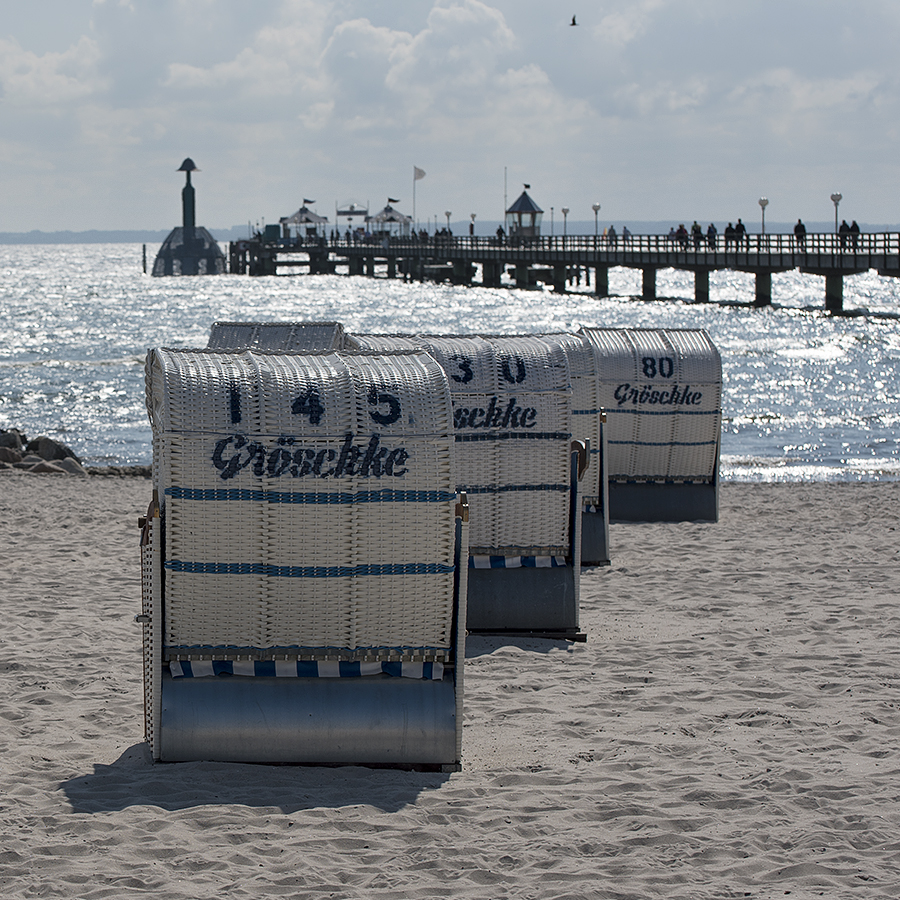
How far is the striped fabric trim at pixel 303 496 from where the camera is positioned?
5.00 metres

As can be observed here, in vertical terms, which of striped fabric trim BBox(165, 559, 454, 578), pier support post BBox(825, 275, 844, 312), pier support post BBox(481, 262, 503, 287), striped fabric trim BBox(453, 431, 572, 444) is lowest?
striped fabric trim BBox(165, 559, 454, 578)

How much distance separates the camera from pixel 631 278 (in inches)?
5443

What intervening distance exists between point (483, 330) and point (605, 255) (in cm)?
863

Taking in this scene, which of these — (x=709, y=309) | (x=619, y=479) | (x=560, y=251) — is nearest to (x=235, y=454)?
(x=619, y=479)

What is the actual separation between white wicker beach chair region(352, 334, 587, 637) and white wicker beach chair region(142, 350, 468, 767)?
2262 millimetres

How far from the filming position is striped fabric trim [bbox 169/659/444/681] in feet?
17.1

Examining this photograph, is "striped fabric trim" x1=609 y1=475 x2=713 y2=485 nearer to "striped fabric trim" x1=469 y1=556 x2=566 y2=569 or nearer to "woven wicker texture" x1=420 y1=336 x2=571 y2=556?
"striped fabric trim" x1=469 y1=556 x2=566 y2=569

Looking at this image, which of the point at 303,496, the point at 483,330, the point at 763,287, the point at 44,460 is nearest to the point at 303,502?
the point at 303,496

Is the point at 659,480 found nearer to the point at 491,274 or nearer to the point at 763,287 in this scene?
the point at 763,287

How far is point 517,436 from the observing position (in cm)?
764

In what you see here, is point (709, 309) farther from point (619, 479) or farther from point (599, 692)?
point (599, 692)

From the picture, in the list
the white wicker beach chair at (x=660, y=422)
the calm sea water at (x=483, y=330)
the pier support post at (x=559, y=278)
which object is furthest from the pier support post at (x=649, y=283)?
the white wicker beach chair at (x=660, y=422)

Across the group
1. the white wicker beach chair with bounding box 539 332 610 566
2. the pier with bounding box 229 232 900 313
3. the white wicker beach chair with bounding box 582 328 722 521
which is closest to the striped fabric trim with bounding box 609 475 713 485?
the white wicker beach chair with bounding box 582 328 722 521

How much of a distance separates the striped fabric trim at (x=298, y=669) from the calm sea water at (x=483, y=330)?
1346 centimetres
